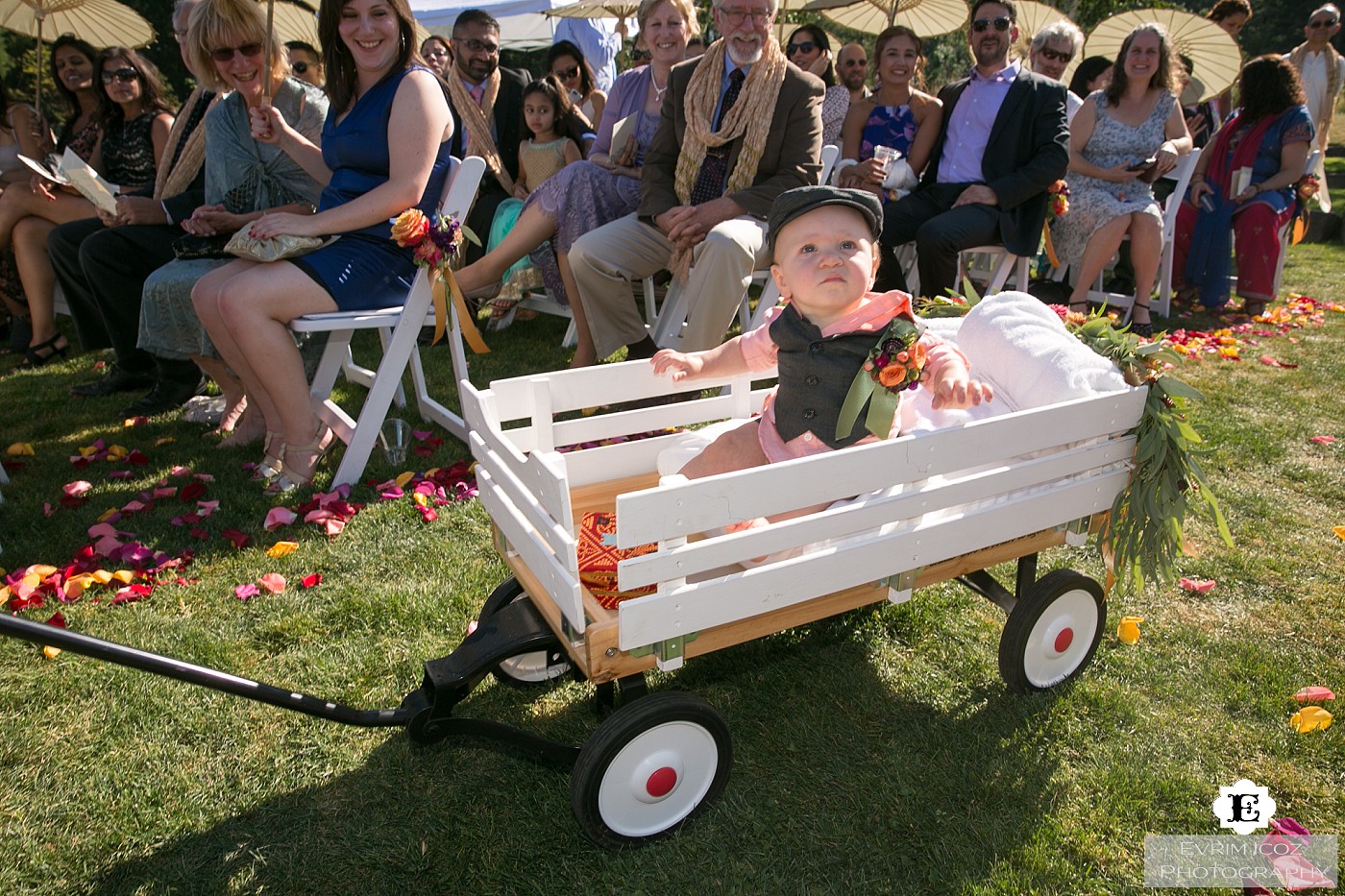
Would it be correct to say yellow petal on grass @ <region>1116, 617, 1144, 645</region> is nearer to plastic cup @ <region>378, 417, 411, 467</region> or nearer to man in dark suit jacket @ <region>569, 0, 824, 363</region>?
man in dark suit jacket @ <region>569, 0, 824, 363</region>

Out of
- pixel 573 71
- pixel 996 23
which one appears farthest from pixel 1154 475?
pixel 573 71

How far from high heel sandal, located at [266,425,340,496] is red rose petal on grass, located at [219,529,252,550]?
1.37ft

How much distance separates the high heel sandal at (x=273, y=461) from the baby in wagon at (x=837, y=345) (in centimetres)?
233

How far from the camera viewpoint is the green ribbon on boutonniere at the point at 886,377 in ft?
6.66

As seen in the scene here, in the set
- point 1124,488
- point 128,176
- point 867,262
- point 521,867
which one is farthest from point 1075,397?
point 128,176

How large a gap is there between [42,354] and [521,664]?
17.5ft

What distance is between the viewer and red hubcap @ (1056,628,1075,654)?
7.89 ft

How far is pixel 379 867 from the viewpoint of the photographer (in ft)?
6.29

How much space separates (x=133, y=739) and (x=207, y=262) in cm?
266

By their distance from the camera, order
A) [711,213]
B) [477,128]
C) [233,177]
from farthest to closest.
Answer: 1. [477,128]
2. [711,213]
3. [233,177]

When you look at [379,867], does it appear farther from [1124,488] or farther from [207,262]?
[207,262]

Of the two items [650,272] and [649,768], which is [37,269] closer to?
[650,272]

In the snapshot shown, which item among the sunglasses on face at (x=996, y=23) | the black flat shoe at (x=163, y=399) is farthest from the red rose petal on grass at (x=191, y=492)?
the sunglasses on face at (x=996, y=23)

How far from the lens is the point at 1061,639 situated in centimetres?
241
